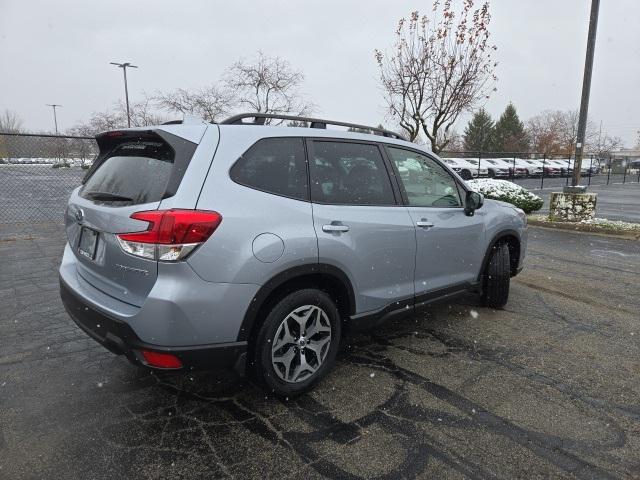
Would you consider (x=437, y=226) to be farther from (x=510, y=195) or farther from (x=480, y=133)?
(x=480, y=133)

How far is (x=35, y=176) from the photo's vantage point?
11.1 metres

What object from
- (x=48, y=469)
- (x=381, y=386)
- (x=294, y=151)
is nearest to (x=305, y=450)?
(x=381, y=386)

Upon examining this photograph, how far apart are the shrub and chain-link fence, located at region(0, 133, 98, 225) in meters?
9.28

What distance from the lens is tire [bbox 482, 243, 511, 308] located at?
4445mm

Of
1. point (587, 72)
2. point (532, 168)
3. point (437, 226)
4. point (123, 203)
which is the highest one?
point (587, 72)

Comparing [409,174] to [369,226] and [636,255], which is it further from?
[636,255]

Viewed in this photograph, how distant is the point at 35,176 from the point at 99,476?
36.3 ft

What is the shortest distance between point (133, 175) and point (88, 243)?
0.53 meters

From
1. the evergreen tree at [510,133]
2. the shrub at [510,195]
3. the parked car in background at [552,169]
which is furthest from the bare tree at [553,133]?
the shrub at [510,195]

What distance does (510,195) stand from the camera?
456 inches

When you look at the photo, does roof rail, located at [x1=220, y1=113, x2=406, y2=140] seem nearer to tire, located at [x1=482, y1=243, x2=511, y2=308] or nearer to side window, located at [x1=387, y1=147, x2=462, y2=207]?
side window, located at [x1=387, y1=147, x2=462, y2=207]

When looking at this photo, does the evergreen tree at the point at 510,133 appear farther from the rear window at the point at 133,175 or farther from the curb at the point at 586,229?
the rear window at the point at 133,175

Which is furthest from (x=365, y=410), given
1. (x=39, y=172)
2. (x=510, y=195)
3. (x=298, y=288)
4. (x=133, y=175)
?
(x=39, y=172)

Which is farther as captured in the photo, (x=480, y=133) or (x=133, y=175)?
(x=480, y=133)
